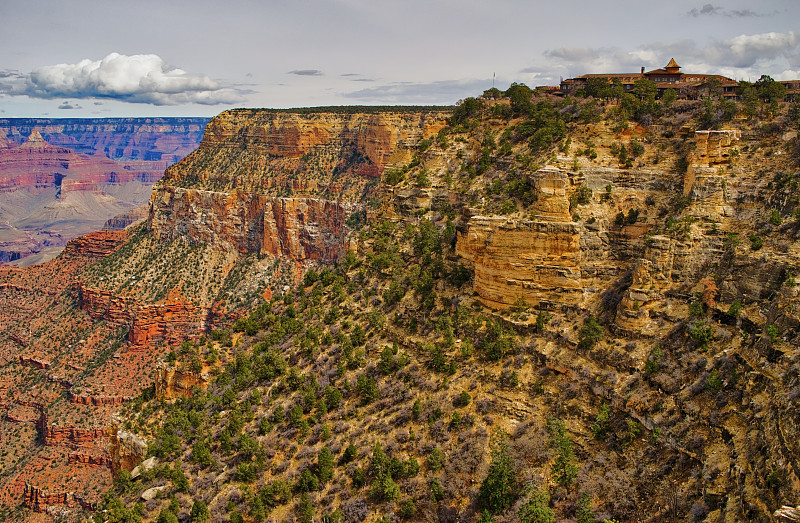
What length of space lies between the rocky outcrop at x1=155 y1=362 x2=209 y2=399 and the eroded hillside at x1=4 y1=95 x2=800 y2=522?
0.65 feet

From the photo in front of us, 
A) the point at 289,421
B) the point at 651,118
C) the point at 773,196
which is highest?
the point at 651,118

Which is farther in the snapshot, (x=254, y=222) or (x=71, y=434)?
(x=254, y=222)

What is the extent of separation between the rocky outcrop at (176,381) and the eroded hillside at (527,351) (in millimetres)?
199

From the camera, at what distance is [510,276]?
4028 cm

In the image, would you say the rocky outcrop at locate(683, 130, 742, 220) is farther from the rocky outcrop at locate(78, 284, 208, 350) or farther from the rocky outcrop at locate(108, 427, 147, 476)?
the rocky outcrop at locate(78, 284, 208, 350)

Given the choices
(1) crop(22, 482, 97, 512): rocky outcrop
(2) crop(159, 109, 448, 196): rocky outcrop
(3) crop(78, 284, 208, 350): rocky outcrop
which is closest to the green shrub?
(1) crop(22, 482, 97, 512): rocky outcrop

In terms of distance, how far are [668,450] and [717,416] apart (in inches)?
118

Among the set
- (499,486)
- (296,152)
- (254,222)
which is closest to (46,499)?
(254,222)

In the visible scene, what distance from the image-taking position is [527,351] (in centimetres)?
3878

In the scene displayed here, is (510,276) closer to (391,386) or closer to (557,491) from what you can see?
(391,386)

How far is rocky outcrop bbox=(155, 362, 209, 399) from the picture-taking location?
2062 inches

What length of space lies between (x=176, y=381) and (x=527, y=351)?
1256 inches

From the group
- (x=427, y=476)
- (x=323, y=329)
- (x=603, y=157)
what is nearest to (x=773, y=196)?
(x=603, y=157)

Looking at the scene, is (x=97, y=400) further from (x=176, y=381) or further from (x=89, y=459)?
(x=176, y=381)
